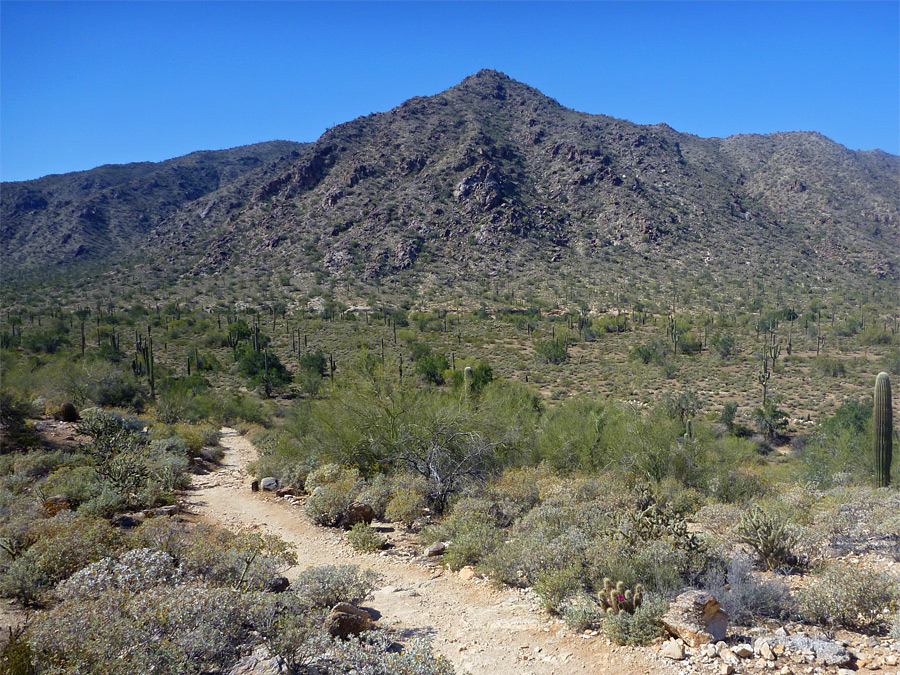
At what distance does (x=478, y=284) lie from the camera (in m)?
62.1

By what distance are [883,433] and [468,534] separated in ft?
35.3

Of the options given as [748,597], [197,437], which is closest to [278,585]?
[748,597]

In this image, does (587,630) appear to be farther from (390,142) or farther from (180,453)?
(390,142)

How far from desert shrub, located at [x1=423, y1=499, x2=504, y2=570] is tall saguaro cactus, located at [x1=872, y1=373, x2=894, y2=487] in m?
9.69

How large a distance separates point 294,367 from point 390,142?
54.6 metres

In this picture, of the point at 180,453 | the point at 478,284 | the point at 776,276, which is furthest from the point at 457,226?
the point at 180,453

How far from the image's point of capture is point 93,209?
3319 inches

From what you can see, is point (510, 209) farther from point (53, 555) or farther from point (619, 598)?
point (53, 555)

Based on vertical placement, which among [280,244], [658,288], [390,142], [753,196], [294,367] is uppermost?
[390,142]

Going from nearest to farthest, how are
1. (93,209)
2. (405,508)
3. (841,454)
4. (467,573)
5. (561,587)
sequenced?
(561,587) < (467,573) < (405,508) < (841,454) < (93,209)

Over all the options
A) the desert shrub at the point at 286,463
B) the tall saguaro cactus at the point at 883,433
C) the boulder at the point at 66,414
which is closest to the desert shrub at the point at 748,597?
the desert shrub at the point at 286,463

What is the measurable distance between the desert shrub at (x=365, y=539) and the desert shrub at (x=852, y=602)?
5.53 m

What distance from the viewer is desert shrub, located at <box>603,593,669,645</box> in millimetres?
4977

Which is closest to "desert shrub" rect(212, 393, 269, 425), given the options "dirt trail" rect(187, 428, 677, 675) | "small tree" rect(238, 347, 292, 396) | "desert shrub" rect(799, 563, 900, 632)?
"small tree" rect(238, 347, 292, 396)
